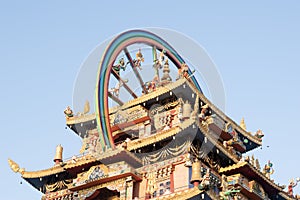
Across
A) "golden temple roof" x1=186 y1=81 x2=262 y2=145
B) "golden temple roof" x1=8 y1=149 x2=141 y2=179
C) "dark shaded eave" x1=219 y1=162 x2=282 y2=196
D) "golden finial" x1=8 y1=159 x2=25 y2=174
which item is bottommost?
"dark shaded eave" x1=219 y1=162 x2=282 y2=196

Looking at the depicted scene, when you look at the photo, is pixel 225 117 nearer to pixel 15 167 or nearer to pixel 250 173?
pixel 250 173

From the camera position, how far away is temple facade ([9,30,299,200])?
24328 mm

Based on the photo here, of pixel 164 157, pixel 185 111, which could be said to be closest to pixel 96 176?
pixel 164 157

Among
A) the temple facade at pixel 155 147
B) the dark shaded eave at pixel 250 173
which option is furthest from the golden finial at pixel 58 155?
the dark shaded eave at pixel 250 173

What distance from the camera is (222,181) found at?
26172 mm

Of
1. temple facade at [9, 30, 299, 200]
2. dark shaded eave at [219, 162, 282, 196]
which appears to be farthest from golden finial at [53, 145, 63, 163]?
dark shaded eave at [219, 162, 282, 196]

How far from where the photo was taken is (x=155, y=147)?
2553 cm

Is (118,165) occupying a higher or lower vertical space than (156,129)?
lower

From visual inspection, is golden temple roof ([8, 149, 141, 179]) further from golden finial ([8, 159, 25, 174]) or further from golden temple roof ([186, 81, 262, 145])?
golden temple roof ([186, 81, 262, 145])

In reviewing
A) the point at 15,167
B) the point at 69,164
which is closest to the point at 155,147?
the point at 69,164

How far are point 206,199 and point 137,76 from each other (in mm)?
10785

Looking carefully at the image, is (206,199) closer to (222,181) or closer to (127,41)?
(222,181)

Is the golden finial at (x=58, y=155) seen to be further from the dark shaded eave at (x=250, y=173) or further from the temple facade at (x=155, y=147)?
the dark shaded eave at (x=250, y=173)

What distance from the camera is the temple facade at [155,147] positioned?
→ 24.3 m
